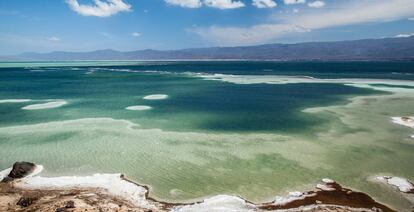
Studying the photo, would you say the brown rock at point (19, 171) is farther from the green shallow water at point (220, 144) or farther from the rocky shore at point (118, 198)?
the green shallow water at point (220, 144)

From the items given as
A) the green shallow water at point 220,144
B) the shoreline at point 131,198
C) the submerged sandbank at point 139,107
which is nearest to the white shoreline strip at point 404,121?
the green shallow water at point 220,144

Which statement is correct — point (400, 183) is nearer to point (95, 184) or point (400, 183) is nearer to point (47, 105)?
point (95, 184)

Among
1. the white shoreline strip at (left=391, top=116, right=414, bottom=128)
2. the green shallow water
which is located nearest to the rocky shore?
the green shallow water

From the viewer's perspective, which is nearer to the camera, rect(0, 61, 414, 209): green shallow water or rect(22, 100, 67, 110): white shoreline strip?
rect(0, 61, 414, 209): green shallow water

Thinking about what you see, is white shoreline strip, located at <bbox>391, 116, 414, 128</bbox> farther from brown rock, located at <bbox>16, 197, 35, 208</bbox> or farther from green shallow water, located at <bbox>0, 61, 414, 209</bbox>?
brown rock, located at <bbox>16, 197, 35, 208</bbox>

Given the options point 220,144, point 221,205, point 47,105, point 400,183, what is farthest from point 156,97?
point 400,183
